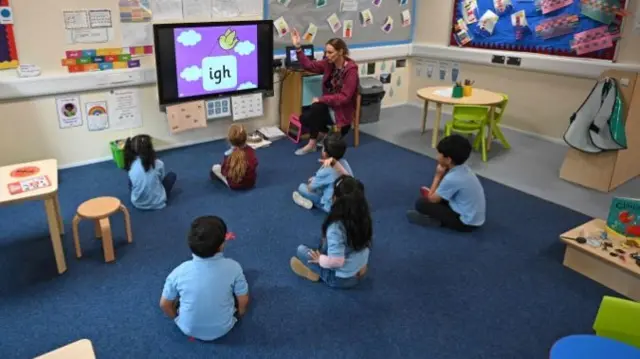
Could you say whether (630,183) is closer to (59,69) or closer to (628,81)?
(628,81)

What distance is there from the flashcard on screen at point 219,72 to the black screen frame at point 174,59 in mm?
74

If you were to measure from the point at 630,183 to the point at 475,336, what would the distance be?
2.54 meters

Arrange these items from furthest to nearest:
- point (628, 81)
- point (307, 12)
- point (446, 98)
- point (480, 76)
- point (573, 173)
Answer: point (480, 76), point (307, 12), point (446, 98), point (573, 173), point (628, 81)

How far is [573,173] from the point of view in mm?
3900

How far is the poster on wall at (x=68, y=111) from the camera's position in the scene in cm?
381

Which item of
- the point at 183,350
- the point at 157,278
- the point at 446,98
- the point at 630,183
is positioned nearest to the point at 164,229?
the point at 157,278

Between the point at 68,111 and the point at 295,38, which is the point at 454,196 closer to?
the point at 295,38

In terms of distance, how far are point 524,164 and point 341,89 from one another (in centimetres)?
173

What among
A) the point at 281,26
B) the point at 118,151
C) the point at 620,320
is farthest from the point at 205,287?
the point at 281,26

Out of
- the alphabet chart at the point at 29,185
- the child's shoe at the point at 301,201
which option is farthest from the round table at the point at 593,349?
the alphabet chart at the point at 29,185

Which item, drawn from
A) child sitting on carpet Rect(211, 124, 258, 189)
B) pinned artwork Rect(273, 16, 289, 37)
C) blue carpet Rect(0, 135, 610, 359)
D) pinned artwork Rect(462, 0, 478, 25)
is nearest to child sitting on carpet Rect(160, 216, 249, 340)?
blue carpet Rect(0, 135, 610, 359)

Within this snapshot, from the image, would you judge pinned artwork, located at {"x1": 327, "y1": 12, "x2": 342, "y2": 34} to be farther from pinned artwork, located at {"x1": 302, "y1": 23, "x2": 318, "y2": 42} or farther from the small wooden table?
the small wooden table

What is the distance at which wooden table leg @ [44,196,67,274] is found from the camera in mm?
2426

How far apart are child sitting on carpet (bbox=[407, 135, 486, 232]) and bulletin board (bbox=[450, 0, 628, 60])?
2288 millimetres
